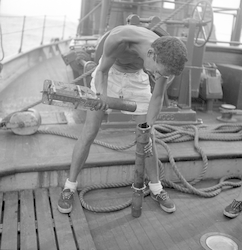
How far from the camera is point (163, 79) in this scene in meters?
2.29

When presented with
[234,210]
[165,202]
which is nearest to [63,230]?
[165,202]

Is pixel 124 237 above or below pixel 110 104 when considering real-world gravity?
below

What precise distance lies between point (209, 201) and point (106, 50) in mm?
1563

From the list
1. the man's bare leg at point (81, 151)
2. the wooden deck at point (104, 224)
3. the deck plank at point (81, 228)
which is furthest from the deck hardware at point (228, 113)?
the deck plank at point (81, 228)

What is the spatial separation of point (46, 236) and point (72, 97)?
3.10ft

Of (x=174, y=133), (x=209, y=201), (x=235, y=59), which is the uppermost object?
(x=235, y=59)

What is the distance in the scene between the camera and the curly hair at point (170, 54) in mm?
1882

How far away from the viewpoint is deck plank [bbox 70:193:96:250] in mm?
2135

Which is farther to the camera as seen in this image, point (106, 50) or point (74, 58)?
point (74, 58)

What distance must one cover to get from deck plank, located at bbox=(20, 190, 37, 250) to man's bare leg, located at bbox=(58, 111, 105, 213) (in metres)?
0.22

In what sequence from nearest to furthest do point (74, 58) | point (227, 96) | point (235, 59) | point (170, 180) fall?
1. point (170, 180)
2. point (74, 58)
3. point (227, 96)
4. point (235, 59)

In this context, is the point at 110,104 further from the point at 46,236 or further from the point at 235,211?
the point at 235,211

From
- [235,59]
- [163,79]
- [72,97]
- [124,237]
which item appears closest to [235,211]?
[124,237]

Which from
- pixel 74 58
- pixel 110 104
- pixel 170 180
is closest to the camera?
pixel 110 104
